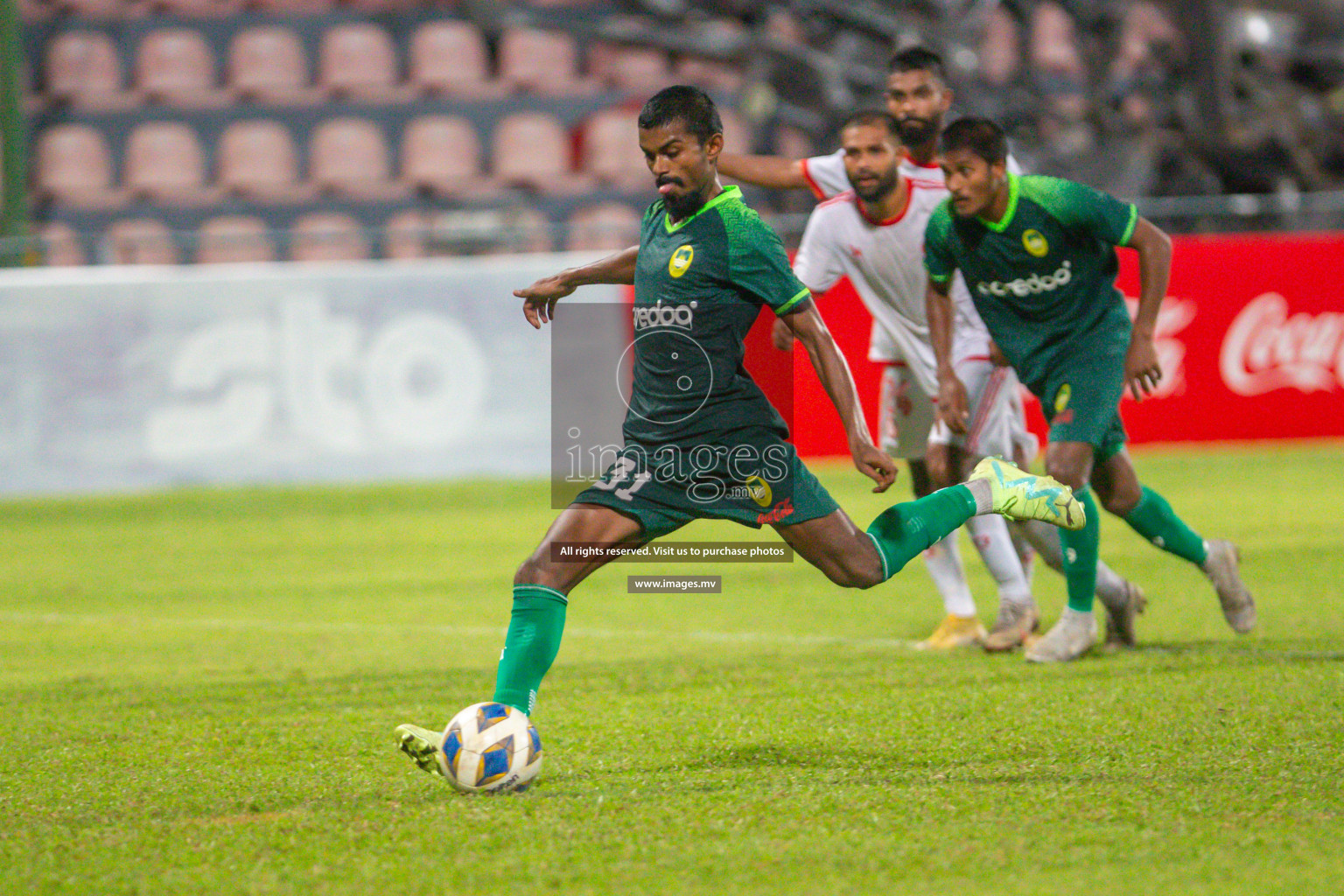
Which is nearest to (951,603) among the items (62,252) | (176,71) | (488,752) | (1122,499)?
(1122,499)

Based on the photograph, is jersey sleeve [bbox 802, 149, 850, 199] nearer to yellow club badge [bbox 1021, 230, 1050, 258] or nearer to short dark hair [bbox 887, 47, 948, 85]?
short dark hair [bbox 887, 47, 948, 85]

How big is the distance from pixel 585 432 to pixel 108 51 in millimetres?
9136

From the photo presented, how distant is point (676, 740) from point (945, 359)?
1.84 meters

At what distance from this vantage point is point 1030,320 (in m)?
5.41

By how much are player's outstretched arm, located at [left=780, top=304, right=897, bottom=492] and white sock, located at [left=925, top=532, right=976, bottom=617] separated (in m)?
2.17

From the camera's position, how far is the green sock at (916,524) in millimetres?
4172

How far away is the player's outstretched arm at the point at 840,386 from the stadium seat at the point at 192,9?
1522cm

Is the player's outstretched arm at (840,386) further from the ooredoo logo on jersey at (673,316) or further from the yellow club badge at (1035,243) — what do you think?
the yellow club badge at (1035,243)

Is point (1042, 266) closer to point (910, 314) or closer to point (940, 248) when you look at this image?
point (940, 248)

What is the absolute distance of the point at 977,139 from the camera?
5.11 meters

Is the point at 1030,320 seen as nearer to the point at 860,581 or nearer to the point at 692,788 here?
the point at 860,581

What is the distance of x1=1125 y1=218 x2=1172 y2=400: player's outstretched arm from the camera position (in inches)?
200

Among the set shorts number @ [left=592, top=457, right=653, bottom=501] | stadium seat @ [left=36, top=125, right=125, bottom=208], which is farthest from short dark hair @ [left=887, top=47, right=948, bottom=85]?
stadium seat @ [left=36, top=125, right=125, bottom=208]

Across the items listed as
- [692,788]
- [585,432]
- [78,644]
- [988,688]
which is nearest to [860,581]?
[692,788]
